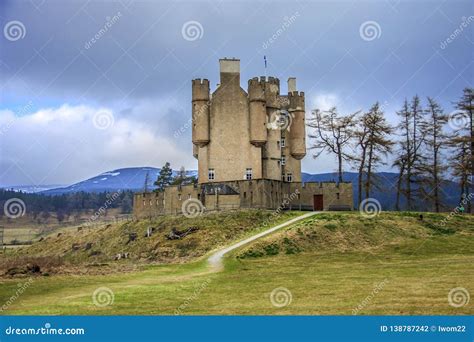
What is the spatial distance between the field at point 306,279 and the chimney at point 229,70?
60.4 feet

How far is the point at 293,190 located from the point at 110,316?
4275 centimetres

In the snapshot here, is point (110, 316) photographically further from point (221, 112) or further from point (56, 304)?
point (221, 112)

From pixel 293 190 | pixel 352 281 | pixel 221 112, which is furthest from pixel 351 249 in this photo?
pixel 221 112

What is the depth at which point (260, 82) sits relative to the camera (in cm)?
6294
